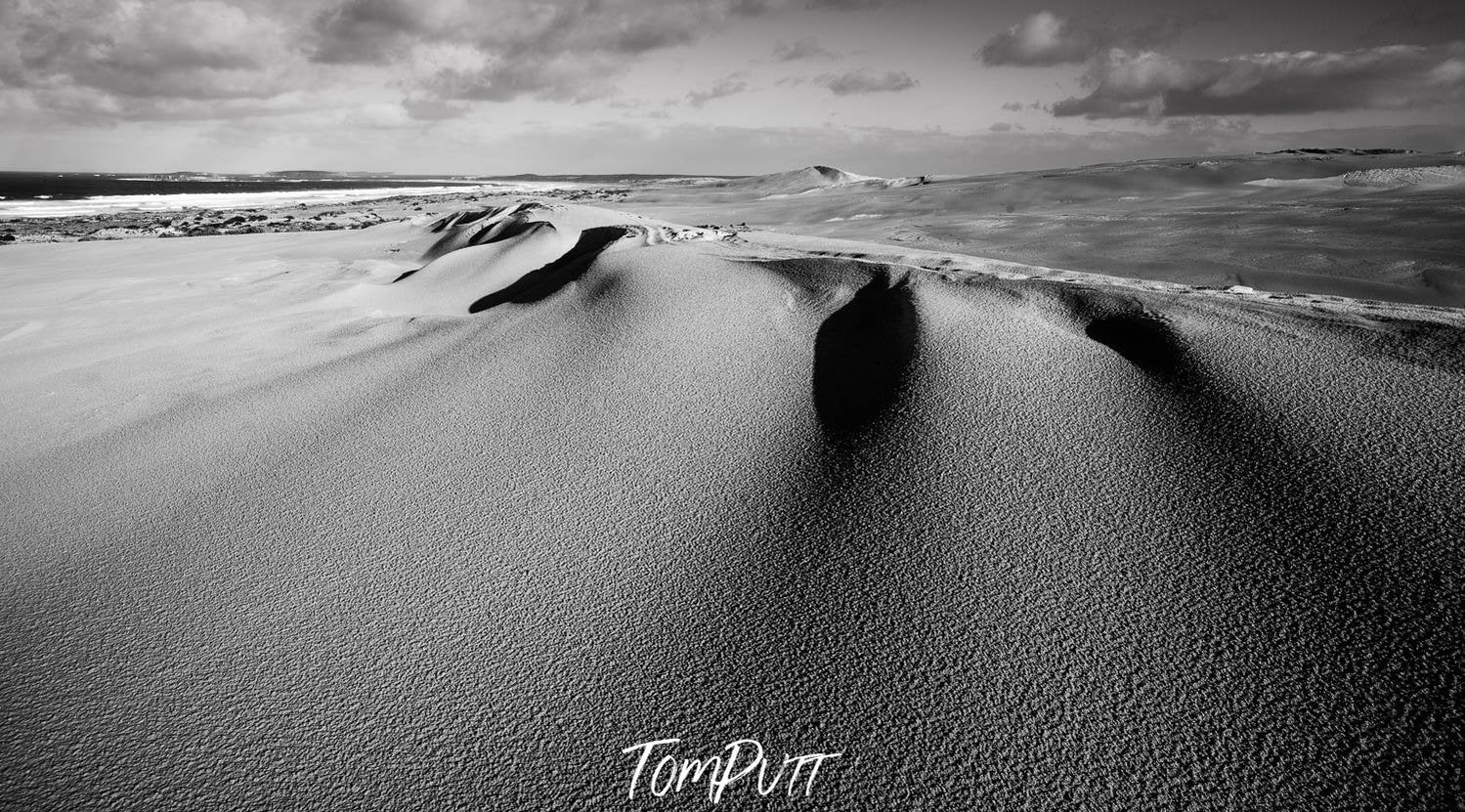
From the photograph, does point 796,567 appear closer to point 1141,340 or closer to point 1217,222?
point 1141,340

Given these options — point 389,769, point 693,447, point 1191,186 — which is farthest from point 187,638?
point 1191,186

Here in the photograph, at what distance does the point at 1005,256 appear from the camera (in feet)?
22.2

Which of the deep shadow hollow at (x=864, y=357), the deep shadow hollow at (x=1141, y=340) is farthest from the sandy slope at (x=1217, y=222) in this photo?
the deep shadow hollow at (x=864, y=357)

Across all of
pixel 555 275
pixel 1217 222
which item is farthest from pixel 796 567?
pixel 1217 222

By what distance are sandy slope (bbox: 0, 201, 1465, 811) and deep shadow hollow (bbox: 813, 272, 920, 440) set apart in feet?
0.06

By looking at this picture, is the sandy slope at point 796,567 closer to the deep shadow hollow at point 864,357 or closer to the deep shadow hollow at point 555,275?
the deep shadow hollow at point 864,357

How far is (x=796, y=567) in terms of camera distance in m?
1.63

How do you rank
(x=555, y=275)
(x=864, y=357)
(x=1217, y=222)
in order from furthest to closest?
(x=1217, y=222)
(x=555, y=275)
(x=864, y=357)

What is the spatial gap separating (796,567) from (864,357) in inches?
45.6

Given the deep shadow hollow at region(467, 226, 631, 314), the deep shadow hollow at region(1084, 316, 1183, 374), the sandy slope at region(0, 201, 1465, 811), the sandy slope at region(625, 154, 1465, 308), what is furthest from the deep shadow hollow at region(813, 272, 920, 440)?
the sandy slope at region(625, 154, 1465, 308)

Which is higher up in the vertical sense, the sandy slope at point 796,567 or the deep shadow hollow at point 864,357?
the deep shadow hollow at point 864,357

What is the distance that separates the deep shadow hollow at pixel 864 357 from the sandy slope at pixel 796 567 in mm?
19

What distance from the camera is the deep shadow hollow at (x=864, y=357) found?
2.23 m

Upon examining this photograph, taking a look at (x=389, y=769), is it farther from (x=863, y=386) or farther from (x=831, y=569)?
(x=863, y=386)
